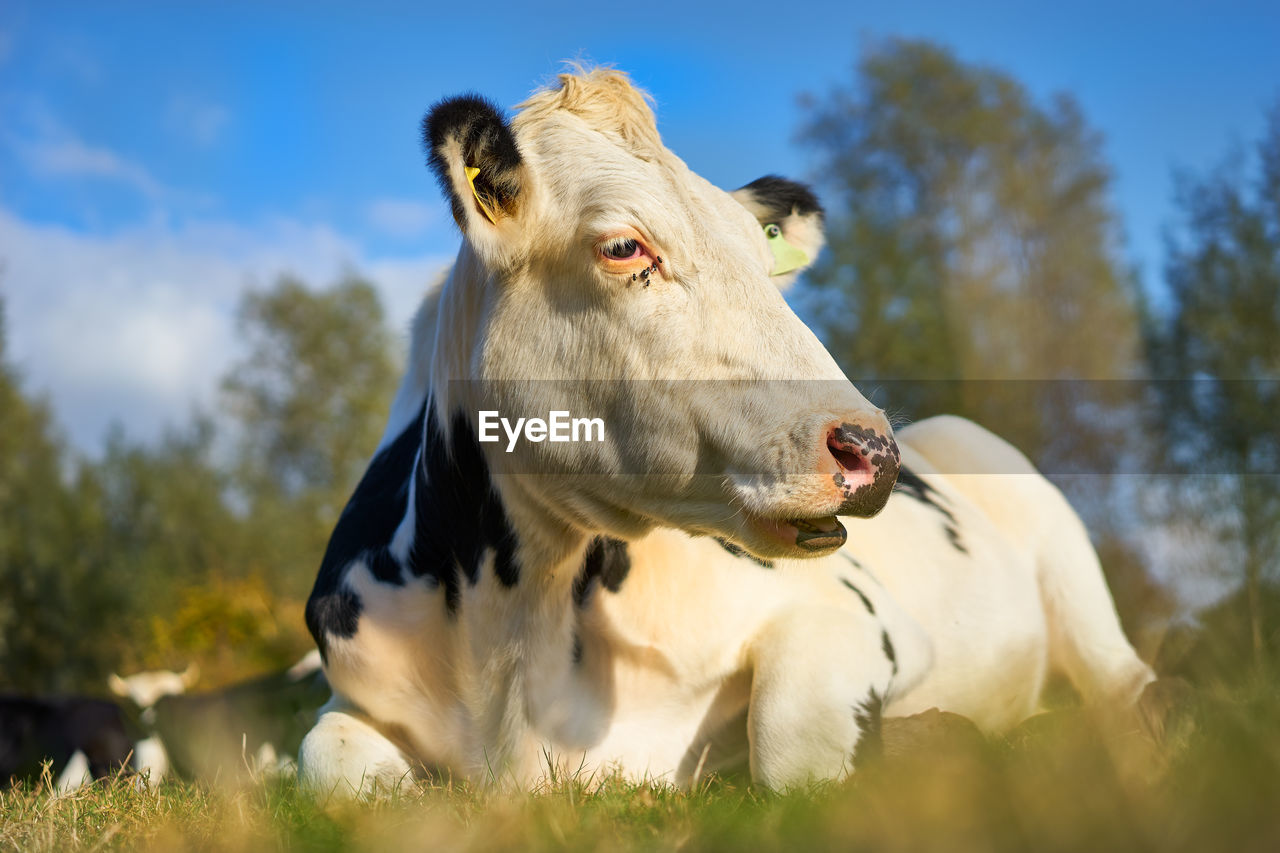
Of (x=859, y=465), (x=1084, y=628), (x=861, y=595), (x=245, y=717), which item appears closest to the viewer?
(x=859, y=465)

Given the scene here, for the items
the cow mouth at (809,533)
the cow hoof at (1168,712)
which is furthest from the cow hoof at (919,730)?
the cow mouth at (809,533)

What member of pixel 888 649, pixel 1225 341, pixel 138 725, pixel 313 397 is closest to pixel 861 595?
pixel 888 649

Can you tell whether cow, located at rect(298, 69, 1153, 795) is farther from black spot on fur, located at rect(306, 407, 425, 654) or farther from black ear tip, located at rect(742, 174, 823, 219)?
black ear tip, located at rect(742, 174, 823, 219)

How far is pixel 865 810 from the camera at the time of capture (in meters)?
1.67

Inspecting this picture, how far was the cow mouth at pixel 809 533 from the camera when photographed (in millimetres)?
2744

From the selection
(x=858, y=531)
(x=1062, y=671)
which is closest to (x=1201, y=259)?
(x=1062, y=671)

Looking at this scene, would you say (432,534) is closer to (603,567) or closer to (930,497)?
(603,567)

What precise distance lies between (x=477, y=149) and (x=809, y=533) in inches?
61.6

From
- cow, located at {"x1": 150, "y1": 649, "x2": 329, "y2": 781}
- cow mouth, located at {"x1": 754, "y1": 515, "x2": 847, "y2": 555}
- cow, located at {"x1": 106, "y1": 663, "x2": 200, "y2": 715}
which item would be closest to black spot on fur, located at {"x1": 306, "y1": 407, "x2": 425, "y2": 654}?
cow mouth, located at {"x1": 754, "y1": 515, "x2": 847, "y2": 555}

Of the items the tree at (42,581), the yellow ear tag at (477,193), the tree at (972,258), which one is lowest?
the tree at (42,581)

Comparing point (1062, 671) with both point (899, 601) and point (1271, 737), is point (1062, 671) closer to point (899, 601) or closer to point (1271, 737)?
point (899, 601)

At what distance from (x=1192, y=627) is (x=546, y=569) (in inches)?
107

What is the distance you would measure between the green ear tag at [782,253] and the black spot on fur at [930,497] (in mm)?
1299

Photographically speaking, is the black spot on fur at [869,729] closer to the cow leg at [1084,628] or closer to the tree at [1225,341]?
the cow leg at [1084,628]
